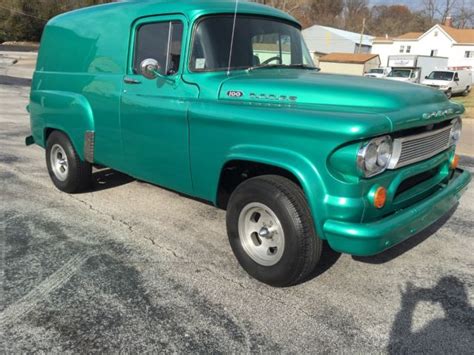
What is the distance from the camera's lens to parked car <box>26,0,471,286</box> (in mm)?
2852

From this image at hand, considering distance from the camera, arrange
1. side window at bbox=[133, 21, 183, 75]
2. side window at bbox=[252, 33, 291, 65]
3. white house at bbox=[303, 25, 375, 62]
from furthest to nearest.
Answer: white house at bbox=[303, 25, 375, 62]
side window at bbox=[252, 33, 291, 65]
side window at bbox=[133, 21, 183, 75]

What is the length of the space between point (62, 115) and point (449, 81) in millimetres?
27911

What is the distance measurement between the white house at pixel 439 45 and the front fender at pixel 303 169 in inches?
2169

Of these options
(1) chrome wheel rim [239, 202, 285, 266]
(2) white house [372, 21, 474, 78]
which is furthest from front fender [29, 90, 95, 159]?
(2) white house [372, 21, 474, 78]

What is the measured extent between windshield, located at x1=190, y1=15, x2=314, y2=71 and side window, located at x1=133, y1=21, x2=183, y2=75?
22 centimetres

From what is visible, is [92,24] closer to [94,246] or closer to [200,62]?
[200,62]

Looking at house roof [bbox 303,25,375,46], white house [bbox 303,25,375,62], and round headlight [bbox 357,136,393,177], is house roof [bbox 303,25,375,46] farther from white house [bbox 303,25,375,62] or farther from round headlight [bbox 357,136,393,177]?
round headlight [bbox 357,136,393,177]

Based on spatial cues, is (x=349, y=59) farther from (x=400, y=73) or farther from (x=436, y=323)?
(x=436, y=323)

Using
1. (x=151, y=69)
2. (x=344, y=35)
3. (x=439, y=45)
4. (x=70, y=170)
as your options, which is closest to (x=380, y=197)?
(x=151, y=69)

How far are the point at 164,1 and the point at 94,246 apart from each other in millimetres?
2362

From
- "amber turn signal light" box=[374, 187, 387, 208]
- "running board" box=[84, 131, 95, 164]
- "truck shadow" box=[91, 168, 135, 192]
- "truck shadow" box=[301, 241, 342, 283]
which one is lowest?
"truck shadow" box=[91, 168, 135, 192]

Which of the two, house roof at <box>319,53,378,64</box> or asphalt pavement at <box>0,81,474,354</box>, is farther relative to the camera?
house roof at <box>319,53,378,64</box>

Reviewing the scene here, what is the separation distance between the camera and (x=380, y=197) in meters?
2.88

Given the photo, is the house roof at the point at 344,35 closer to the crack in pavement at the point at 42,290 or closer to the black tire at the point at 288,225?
the black tire at the point at 288,225
